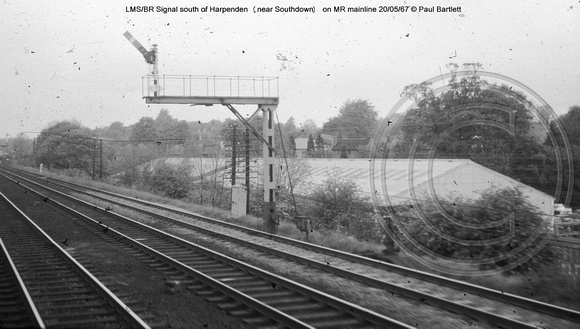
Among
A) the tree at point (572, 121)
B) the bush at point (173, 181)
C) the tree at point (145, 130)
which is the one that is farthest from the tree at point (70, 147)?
the tree at point (572, 121)

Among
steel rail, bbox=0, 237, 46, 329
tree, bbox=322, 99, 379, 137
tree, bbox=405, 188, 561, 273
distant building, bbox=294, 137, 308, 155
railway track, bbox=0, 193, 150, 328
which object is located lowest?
railway track, bbox=0, 193, 150, 328

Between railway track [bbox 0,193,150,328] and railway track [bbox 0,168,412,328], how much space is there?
1.49 metres

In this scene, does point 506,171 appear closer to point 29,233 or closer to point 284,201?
point 29,233

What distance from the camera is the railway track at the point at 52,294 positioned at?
6.61 metres

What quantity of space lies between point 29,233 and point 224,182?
16421 mm

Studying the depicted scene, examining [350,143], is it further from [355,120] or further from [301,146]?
[301,146]

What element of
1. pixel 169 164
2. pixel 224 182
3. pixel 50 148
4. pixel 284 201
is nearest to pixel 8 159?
pixel 50 148

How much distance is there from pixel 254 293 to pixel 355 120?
17.2 m

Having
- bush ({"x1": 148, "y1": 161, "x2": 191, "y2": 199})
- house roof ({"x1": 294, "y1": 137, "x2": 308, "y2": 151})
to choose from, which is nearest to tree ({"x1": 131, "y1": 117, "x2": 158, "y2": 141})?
bush ({"x1": 148, "y1": 161, "x2": 191, "y2": 199})

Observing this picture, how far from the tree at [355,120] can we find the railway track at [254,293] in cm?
1173

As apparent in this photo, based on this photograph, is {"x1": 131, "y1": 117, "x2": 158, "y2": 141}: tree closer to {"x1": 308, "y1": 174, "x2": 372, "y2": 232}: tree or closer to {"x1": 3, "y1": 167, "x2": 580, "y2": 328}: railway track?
{"x1": 308, "y1": 174, "x2": 372, "y2": 232}: tree

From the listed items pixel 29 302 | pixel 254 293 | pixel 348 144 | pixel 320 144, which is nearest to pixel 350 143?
pixel 348 144

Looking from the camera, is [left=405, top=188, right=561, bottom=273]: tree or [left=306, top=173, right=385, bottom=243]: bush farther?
[left=306, top=173, right=385, bottom=243]: bush

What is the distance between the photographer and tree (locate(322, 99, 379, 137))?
22523 millimetres
